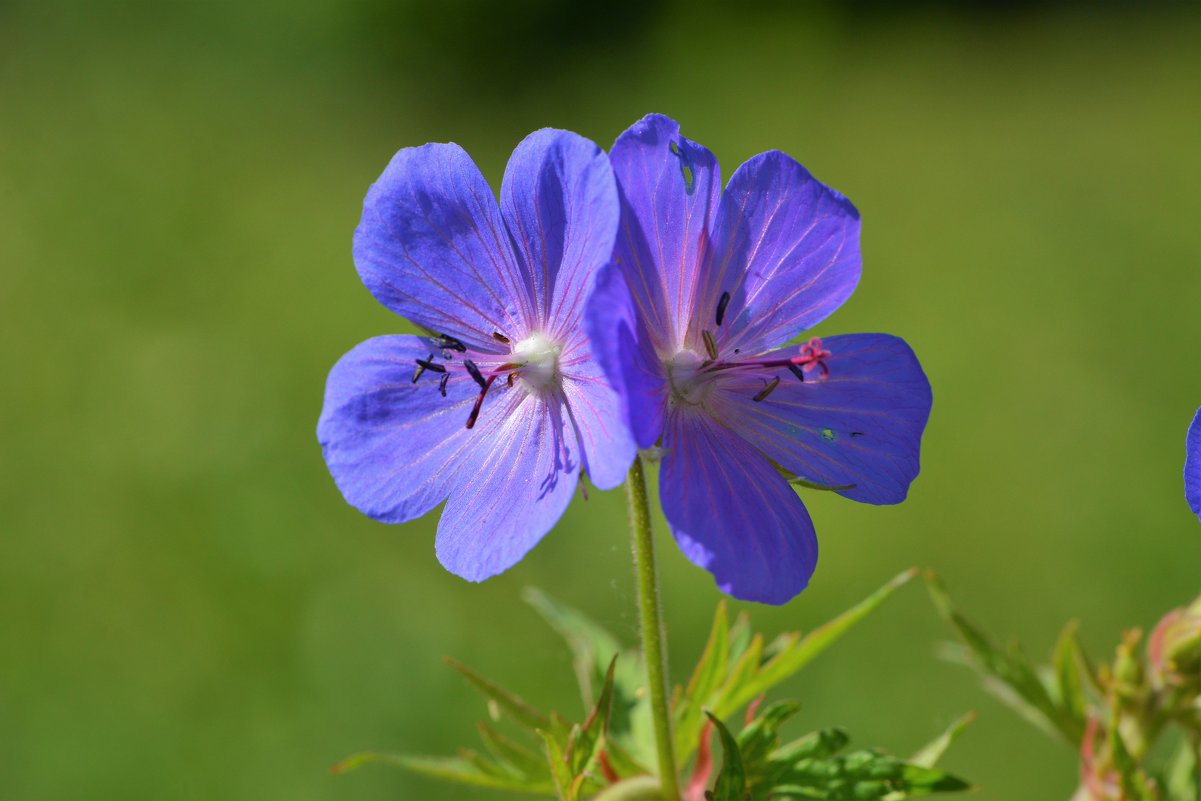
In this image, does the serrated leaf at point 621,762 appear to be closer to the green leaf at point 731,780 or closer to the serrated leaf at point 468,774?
the serrated leaf at point 468,774

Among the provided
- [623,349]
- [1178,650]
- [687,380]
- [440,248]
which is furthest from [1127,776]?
[440,248]

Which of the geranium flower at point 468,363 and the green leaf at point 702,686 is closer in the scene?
the geranium flower at point 468,363

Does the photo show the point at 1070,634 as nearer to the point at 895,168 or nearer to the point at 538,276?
the point at 538,276

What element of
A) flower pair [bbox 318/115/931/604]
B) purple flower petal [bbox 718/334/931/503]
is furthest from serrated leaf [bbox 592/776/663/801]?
purple flower petal [bbox 718/334/931/503]

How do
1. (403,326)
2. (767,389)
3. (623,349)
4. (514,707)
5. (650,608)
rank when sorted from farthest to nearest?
1. (403,326)
2. (514,707)
3. (767,389)
4. (650,608)
5. (623,349)

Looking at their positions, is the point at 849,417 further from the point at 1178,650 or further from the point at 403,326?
the point at 403,326

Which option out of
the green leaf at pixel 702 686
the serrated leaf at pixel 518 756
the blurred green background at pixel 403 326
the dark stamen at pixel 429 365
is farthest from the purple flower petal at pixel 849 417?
the blurred green background at pixel 403 326

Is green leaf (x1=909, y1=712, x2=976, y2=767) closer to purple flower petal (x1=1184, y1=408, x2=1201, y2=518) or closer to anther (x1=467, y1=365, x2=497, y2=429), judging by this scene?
purple flower petal (x1=1184, y1=408, x2=1201, y2=518)
